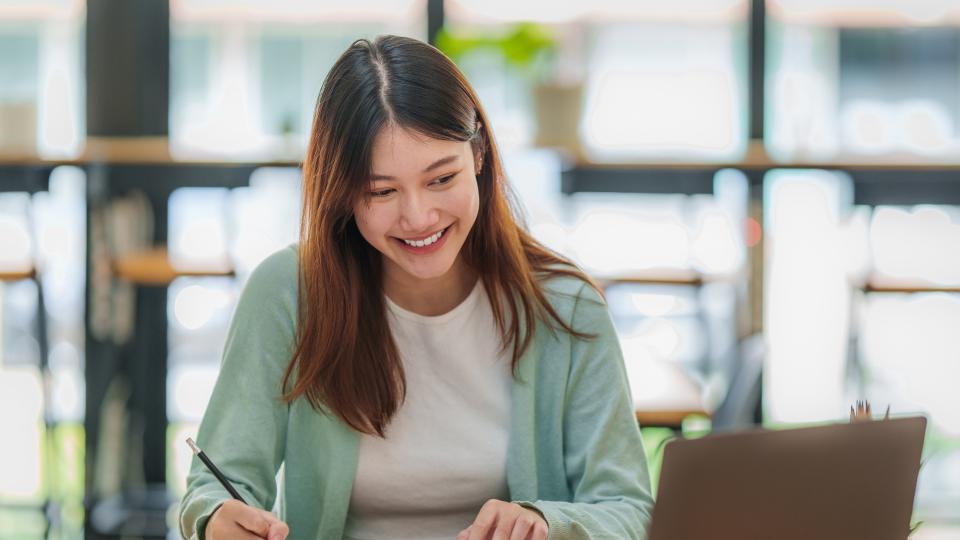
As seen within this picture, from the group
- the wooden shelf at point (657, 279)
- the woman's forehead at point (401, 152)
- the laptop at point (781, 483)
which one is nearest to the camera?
the laptop at point (781, 483)

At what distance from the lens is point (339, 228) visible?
56.9 inches

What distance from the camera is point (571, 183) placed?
450 cm

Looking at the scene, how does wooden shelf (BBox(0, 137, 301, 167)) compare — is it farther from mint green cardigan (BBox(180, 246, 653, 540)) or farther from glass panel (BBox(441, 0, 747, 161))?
mint green cardigan (BBox(180, 246, 653, 540))

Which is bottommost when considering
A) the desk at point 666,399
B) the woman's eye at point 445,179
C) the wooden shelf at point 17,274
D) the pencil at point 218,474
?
the desk at point 666,399

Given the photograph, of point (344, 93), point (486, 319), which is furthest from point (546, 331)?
point (344, 93)

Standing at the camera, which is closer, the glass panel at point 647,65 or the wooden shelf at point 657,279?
the wooden shelf at point 657,279

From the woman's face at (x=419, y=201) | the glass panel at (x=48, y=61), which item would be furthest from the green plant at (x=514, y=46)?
the woman's face at (x=419, y=201)

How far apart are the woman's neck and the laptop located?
0.64m

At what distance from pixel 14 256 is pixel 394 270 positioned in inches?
124

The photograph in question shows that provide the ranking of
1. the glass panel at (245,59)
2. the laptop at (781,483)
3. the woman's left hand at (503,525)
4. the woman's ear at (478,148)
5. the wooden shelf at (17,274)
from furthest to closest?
1. the glass panel at (245,59)
2. the wooden shelf at (17,274)
3. the woman's ear at (478,148)
4. the woman's left hand at (503,525)
5. the laptop at (781,483)

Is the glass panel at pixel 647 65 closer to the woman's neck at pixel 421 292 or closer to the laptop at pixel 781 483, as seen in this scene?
the woman's neck at pixel 421 292

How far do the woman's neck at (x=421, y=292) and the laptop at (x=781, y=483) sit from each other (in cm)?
64

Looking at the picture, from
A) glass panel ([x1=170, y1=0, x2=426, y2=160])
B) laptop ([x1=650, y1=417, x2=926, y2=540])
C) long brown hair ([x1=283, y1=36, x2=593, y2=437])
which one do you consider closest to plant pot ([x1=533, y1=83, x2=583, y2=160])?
glass panel ([x1=170, y1=0, x2=426, y2=160])

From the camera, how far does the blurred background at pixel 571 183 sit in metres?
4.09
